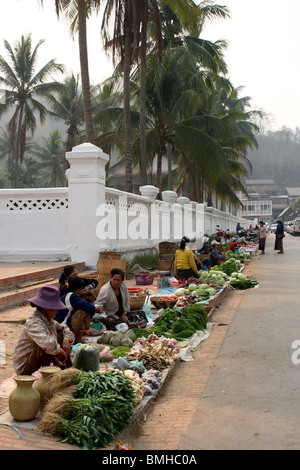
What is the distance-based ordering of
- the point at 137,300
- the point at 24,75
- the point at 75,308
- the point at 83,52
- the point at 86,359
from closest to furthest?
the point at 86,359 < the point at 75,308 < the point at 137,300 < the point at 83,52 < the point at 24,75

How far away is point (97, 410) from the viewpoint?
3.91 meters

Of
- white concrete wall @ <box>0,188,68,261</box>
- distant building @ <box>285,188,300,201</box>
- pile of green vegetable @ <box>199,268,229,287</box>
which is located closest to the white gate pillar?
white concrete wall @ <box>0,188,68,261</box>

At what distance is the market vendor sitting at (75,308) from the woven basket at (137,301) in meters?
1.84

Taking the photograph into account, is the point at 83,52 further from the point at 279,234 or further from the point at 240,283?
the point at 279,234

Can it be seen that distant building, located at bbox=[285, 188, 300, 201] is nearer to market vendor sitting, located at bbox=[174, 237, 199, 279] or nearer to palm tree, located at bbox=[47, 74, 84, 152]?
palm tree, located at bbox=[47, 74, 84, 152]

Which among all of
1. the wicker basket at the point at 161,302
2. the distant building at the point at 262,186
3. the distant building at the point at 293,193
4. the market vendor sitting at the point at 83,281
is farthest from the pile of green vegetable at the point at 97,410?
the distant building at the point at 262,186

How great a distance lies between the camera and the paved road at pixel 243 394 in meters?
3.99

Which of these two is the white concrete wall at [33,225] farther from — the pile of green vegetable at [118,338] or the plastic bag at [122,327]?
the pile of green vegetable at [118,338]

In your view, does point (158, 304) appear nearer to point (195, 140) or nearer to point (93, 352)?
point (93, 352)

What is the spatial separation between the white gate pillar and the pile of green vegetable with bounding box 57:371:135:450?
7.26 m

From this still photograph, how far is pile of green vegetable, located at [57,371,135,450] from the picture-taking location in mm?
3744

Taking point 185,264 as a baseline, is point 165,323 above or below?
below

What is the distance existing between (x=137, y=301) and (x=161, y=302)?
2.98 feet

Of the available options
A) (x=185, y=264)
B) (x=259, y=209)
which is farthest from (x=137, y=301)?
(x=259, y=209)
